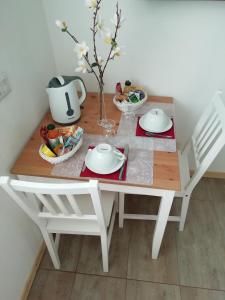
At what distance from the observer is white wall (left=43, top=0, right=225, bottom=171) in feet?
3.95

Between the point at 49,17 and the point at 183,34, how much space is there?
0.80 metres

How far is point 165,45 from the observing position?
4.33 ft

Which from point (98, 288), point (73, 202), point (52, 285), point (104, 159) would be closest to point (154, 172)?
point (104, 159)

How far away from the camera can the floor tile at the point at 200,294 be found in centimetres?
126

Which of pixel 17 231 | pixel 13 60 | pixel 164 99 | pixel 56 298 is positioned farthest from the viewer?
pixel 164 99

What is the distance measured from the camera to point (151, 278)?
134 centimetres

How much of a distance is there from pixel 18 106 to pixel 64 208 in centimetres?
57

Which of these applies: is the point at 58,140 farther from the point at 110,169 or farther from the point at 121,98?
the point at 121,98

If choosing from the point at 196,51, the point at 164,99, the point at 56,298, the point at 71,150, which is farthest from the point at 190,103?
the point at 56,298

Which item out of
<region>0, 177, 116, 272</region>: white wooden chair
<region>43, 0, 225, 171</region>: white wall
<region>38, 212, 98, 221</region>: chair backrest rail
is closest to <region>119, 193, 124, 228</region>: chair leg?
<region>0, 177, 116, 272</region>: white wooden chair

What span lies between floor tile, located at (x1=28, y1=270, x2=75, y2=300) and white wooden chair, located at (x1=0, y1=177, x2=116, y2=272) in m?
0.07

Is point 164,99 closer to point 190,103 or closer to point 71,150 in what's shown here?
point 190,103

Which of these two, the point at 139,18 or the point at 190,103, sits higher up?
the point at 139,18

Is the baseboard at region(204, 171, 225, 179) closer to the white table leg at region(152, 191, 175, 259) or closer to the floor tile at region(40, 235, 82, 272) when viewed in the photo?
the white table leg at region(152, 191, 175, 259)
